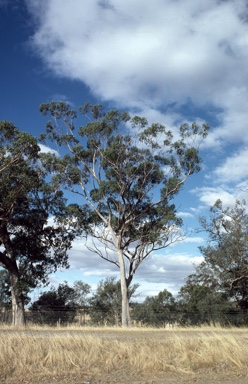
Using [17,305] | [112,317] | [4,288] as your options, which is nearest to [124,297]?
[17,305]

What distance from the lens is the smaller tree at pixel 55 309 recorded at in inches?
1270

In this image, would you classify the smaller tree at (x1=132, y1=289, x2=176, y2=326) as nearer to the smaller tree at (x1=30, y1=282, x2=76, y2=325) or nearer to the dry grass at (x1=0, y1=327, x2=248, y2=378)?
the smaller tree at (x1=30, y1=282, x2=76, y2=325)

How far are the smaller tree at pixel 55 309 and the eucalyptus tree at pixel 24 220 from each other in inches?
98.7

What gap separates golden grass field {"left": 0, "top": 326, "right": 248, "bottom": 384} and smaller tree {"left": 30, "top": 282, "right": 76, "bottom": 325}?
1853 centimetres

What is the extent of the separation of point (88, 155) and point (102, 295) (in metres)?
21.1

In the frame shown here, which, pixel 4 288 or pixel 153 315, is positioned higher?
pixel 4 288

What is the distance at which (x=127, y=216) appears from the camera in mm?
35625

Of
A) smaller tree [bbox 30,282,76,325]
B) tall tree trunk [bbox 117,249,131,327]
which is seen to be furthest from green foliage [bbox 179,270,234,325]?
smaller tree [bbox 30,282,76,325]

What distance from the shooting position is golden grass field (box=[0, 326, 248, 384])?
31.3 ft

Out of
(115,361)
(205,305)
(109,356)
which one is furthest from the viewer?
(205,305)

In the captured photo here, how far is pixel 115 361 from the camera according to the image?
34.2ft

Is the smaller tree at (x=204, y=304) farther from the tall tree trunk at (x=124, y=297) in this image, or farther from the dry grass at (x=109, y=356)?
the dry grass at (x=109, y=356)

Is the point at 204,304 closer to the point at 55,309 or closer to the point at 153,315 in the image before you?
the point at 153,315

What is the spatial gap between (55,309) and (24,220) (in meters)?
9.28
